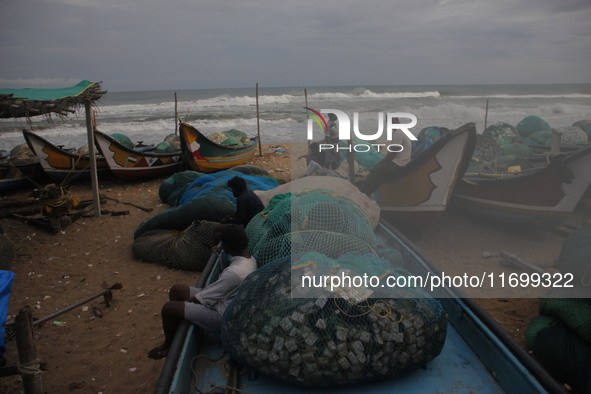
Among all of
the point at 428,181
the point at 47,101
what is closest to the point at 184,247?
the point at 47,101

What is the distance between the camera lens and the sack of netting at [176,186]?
25.4 feet

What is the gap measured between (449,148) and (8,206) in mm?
8171

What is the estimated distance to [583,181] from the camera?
5992 mm

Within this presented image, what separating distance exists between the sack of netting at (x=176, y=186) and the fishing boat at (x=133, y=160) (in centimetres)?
232

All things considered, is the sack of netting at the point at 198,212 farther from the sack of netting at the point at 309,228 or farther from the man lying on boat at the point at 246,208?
the sack of netting at the point at 309,228

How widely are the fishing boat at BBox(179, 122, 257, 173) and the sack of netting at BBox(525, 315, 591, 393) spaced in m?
8.89

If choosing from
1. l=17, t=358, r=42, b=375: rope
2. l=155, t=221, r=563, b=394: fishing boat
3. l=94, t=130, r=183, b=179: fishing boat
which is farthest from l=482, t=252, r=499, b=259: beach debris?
l=94, t=130, r=183, b=179: fishing boat

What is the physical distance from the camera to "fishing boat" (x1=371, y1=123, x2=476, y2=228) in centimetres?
600

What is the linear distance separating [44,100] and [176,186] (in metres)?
3.13

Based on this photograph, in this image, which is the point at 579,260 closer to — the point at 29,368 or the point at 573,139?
the point at 29,368

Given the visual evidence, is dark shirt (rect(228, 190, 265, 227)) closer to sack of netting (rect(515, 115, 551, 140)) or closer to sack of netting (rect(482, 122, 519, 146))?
sack of netting (rect(482, 122, 519, 146))

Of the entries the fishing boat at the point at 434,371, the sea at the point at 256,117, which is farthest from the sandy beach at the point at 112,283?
the sea at the point at 256,117

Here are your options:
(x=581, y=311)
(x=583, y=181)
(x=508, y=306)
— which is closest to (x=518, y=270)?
(x=508, y=306)

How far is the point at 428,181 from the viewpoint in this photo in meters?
6.29
